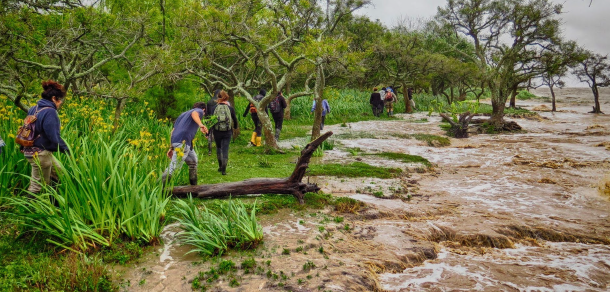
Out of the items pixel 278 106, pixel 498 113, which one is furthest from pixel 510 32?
pixel 278 106

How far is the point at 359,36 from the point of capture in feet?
84.9

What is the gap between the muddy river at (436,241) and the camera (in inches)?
148

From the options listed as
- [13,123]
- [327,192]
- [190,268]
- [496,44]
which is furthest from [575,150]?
→ [13,123]

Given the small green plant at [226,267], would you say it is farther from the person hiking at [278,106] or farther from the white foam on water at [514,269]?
the person hiking at [278,106]

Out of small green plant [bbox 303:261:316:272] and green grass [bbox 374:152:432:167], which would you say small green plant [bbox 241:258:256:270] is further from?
green grass [bbox 374:152:432:167]

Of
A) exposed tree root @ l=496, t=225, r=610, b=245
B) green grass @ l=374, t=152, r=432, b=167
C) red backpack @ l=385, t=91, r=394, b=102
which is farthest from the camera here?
red backpack @ l=385, t=91, r=394, b=102

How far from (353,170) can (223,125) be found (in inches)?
126

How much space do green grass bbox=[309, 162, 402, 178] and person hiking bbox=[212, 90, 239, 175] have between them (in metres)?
1.96

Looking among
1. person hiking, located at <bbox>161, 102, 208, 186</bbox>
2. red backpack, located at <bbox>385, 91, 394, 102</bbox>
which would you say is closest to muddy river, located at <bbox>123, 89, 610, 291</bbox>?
person hiking, located at <bbox>161, 102, 208, 186</bbox>

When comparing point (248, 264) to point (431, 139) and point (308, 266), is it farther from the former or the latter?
point (431, 139)

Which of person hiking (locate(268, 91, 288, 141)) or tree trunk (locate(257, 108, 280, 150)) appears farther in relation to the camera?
person hiking (locate(268, 91, 288, 141))

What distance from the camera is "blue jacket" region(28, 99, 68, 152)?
4.32m

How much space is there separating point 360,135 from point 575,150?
298 inches

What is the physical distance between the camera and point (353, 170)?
28.6 ft
